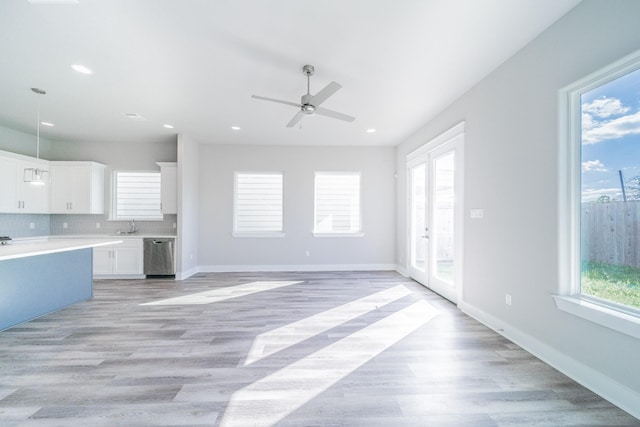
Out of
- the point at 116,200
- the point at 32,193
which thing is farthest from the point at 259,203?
the point at 32,193

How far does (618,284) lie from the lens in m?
1.95

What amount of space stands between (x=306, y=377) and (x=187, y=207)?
4553 millimetres

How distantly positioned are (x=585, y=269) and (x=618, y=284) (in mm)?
254

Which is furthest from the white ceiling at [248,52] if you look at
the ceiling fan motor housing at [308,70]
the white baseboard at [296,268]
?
the white baseboard at [296,268]

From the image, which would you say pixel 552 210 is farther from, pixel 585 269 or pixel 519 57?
pixel 519 57

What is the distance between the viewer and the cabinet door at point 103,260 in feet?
17.9

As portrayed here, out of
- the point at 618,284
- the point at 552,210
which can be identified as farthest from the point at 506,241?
the point at 618,284

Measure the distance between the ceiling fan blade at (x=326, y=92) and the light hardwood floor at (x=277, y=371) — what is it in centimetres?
252

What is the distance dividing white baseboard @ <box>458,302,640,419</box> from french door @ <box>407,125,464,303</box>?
948mm

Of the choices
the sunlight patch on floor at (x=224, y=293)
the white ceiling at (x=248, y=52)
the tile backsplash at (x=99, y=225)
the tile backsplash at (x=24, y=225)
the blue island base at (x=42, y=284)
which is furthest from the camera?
the tile backsplash at (x=99, y=225)

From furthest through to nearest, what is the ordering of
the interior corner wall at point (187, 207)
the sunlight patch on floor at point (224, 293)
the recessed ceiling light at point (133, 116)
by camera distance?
the interior corner wall at point (187, 207), the recessed ceiling light at point (133, 116), the sunlight patch on floor at point (224, 293)

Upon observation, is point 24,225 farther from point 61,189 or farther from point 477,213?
point 477,213

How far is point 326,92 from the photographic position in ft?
9.00

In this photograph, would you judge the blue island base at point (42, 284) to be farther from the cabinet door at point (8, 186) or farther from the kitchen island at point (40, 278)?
the cabinet door at point (8, 186)
